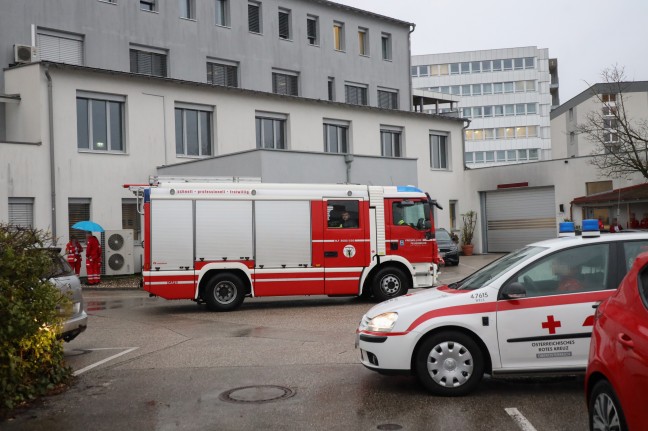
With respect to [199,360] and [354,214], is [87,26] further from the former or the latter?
[199,360]

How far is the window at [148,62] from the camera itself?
97.0 feet

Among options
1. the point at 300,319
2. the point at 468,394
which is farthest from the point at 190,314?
the point at 468,394

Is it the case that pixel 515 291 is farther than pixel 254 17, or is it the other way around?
pixel 254 17

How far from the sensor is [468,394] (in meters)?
6.89

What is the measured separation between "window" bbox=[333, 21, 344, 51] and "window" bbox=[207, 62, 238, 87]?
22.9ft

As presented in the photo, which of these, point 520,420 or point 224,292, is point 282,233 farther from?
point 520,420

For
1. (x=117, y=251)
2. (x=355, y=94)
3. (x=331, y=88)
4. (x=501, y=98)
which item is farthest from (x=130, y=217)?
(x=501, y=98)

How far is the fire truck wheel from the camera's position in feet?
52.2

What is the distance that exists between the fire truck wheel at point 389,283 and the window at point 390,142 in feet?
62.2

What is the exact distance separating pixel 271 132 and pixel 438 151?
11296mm

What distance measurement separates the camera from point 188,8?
3164cm

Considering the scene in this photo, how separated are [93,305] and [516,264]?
13012mm

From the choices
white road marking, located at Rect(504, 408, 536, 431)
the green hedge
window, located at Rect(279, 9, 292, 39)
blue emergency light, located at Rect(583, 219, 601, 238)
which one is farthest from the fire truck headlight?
window, located at Rect(279, 9, 292, 39)

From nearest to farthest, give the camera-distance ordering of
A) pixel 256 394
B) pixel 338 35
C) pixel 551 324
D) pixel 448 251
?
pixel 551 324
pixel 256 394
pixel 448 251
pixel 338 35
